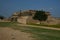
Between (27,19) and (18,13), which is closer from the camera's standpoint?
(27,19)

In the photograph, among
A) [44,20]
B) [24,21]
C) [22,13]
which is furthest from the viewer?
[22,13]

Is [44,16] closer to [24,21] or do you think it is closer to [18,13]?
[24,21]

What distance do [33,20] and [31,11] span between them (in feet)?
87.5

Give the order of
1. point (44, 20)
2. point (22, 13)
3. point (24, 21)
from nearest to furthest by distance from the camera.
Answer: point (24, 21)
point (44, 20)
point (22, 13)

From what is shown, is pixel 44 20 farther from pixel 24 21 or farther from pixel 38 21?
pixel 24 21

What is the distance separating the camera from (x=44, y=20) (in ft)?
242

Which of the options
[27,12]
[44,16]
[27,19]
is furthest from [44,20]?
[27,12]

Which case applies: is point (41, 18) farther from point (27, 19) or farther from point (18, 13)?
point (18, 13)

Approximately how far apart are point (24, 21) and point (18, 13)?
32662 millimetres

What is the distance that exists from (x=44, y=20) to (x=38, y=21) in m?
2.58

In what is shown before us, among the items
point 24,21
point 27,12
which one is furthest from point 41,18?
point 27,12

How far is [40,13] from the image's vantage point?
236 feet

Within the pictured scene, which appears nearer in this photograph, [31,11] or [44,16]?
[44,16]

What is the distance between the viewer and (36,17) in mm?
73000
